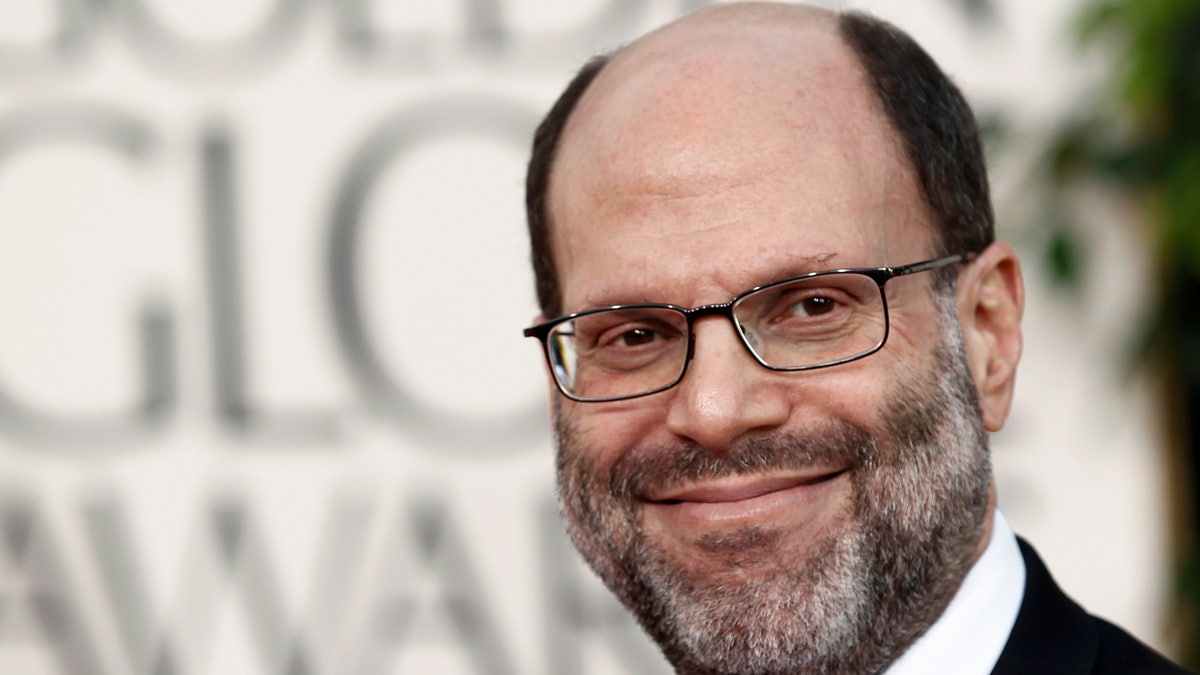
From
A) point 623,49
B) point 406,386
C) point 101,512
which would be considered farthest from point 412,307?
point 623,49

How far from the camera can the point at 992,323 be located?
6.27 ft

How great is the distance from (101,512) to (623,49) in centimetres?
211

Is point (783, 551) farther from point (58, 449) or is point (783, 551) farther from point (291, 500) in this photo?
point (58, 449)

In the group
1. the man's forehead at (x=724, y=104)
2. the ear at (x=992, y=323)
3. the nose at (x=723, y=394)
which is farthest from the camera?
the ear at (x=992, y=323)

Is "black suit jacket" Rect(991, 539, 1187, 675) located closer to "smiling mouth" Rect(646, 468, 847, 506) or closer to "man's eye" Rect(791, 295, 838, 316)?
"smiling mouth" Rect(646, 468, 847, 506)

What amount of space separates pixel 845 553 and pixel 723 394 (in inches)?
10.3

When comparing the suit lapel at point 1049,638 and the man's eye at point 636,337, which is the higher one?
→ the man's eye at point 636,337

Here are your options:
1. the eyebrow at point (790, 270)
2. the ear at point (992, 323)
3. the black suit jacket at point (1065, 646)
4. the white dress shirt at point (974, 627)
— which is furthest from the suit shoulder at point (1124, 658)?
the eyebrow at point (790, 270)

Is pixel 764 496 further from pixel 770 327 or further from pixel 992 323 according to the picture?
pixel 992 323

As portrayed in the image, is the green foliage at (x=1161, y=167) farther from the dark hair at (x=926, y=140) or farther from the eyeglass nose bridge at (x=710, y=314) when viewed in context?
the eyeglass nose bridge at (x=710, y=314)

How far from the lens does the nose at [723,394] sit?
163cm

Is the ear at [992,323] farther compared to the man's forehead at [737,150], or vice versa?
the ear at [992,323]

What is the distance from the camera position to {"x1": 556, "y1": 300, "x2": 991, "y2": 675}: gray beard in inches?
65.7

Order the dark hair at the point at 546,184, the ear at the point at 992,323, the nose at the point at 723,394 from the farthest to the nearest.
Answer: the dark hair at the point at 546,184
the ear at the point at 992,323
the nose at the point at 723,394
